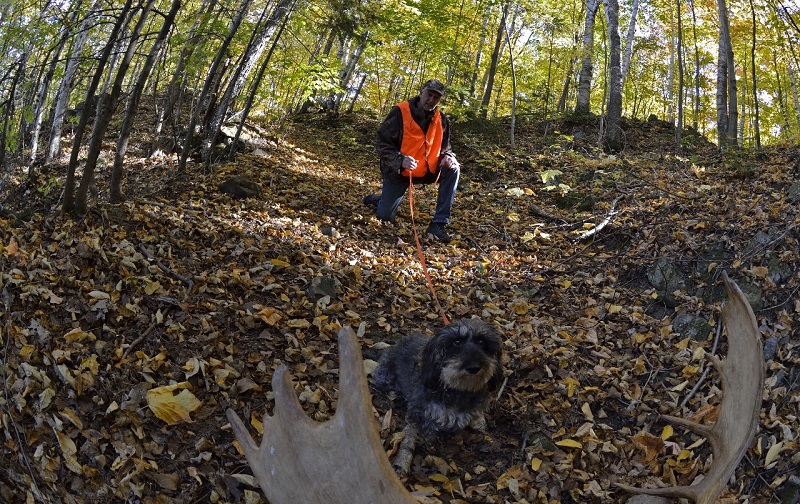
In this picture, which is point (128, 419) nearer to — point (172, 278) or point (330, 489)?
point (172, 278)

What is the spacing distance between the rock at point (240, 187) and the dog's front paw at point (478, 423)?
5107mm

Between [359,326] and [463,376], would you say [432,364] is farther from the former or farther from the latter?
[359,326]

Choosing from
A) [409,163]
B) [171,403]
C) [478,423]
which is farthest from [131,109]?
[478,423]

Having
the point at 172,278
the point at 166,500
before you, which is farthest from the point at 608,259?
the point at 166,500

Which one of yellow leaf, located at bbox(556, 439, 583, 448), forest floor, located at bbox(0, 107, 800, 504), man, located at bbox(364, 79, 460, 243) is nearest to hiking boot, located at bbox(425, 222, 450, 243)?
man, located at bbox(364, 79, 460, 243)

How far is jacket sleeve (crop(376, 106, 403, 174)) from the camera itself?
775 cm

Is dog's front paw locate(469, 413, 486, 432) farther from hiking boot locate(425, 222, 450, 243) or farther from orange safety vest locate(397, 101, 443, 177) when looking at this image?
orange safety vest locate(397, 101, 443, 177)

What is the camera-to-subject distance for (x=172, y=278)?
17.0 feet

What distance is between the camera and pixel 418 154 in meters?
7.96

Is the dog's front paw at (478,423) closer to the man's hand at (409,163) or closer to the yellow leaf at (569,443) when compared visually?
the yellow leaf at (569,443)

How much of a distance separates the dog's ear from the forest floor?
505 mm

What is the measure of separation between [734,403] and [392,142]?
6458mm

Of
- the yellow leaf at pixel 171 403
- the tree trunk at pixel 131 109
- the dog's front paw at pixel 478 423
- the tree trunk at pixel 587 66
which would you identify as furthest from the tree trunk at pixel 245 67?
the tree trunk at pixel 587 66

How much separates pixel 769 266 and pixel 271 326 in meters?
5.13
